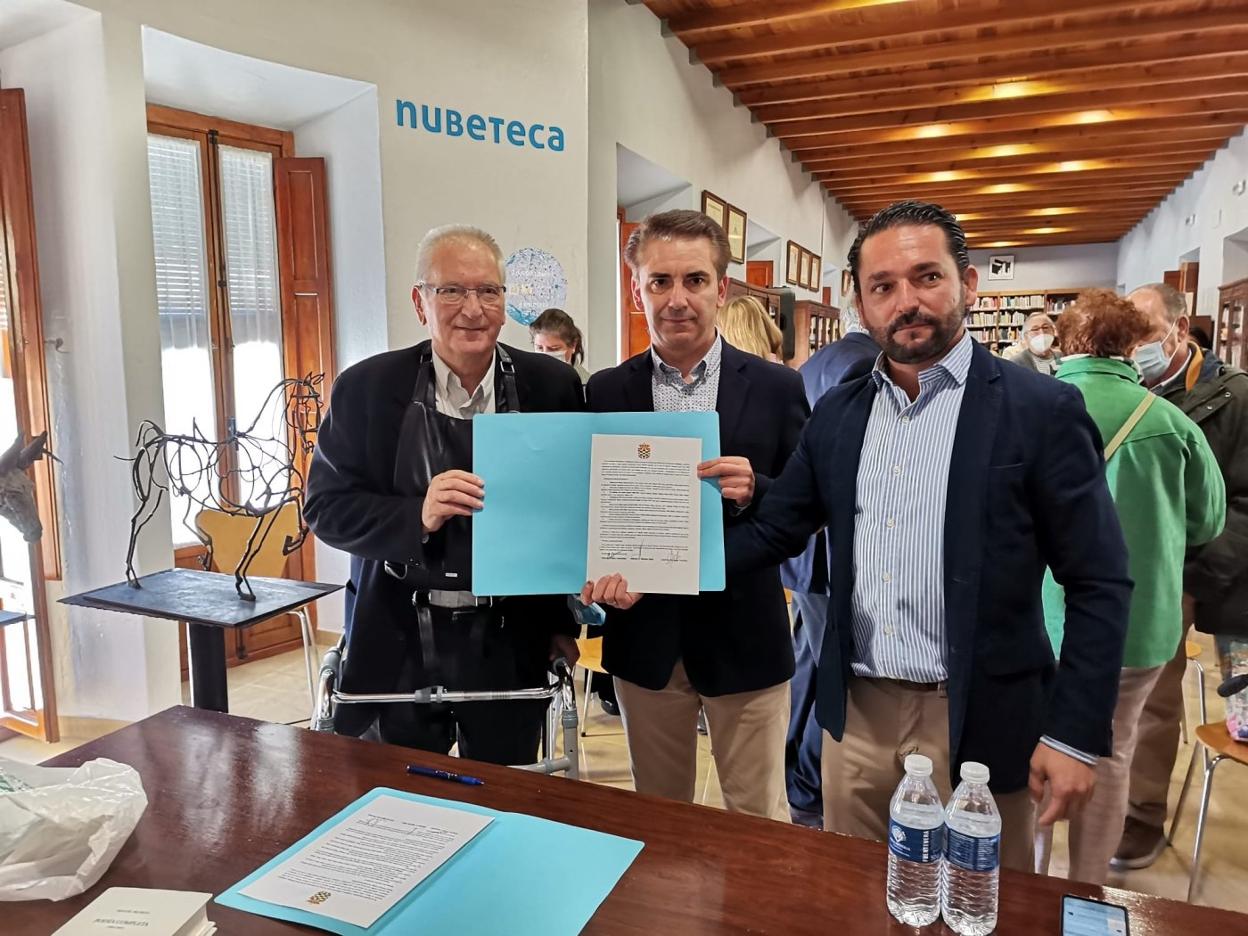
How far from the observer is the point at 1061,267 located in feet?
55.6

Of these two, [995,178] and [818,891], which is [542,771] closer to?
[818,891]

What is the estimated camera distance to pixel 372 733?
5.95 ft

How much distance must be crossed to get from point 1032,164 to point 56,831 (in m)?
11.1

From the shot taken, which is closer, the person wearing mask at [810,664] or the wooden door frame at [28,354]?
the person wearing mask at [810,664]

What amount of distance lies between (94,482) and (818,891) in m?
3.38

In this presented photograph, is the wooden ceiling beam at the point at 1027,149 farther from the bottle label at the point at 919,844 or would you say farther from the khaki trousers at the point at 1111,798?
the bottle label at the point at 919,844

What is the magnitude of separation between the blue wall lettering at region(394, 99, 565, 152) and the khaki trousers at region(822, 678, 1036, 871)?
12.0 ft

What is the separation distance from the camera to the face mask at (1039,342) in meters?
6.75

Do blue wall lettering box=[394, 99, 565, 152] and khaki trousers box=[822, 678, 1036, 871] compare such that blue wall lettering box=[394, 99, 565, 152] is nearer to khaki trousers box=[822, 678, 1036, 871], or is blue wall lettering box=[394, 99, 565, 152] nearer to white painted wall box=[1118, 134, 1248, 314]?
khaki trousers box=[822, 678, 1036, 871]

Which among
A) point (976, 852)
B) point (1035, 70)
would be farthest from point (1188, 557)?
point (1035, 70)

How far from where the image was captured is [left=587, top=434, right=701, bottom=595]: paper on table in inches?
60.0

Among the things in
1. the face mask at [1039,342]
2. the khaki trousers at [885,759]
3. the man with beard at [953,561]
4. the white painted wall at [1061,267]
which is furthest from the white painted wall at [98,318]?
the white painted wall at [1061,267]

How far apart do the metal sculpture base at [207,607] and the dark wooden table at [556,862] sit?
0.76 m

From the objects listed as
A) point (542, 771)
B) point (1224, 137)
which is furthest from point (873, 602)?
point (1224, 137)
